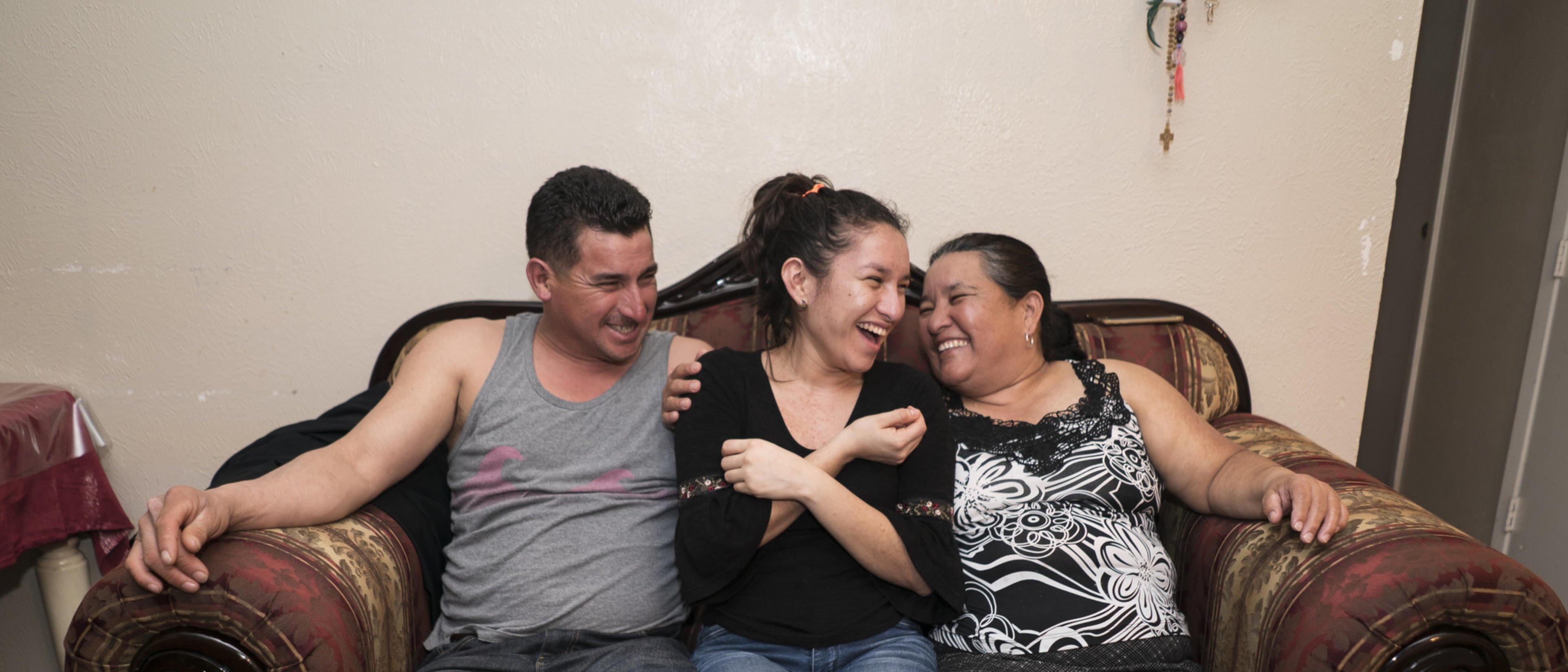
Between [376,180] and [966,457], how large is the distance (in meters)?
1.42

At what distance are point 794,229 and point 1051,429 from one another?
0.60 meters

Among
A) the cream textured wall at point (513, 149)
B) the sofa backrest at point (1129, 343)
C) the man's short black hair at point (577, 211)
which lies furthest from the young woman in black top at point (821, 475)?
the cream textured wall at point (513, 149)

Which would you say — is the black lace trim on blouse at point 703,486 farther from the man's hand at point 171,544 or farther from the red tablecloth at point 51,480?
the red tablecloth at point 51,480

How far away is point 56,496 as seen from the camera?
5.92 feet

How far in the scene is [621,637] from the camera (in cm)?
138

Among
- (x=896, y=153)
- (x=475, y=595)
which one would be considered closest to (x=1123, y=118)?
(x=896, y=153)

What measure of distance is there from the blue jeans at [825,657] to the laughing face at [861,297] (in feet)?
1.40

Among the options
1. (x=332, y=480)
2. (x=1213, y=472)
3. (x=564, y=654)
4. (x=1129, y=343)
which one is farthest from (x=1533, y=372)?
(x=332, y=480)

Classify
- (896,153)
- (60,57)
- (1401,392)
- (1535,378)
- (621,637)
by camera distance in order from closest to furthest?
(621,637) → (60,57) → (896,153) → (1535,378) → (1401,392)

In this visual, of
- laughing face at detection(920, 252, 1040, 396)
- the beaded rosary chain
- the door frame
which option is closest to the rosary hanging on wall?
the beaded rosary chain

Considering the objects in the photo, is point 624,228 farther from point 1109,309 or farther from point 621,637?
point 1109,309

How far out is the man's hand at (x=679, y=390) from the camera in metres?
1.39

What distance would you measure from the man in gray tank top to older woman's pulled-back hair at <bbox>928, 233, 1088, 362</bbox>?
629mm

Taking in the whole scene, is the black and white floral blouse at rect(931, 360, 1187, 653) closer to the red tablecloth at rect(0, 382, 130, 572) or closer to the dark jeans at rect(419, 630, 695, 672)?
the dark jeans at rect(419, 630, 695, 672)
